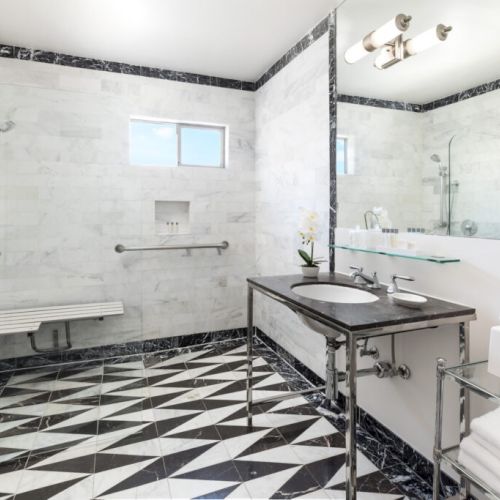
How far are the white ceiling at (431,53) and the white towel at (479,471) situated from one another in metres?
1.35

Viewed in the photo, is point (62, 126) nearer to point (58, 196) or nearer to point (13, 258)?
point (58, 196)

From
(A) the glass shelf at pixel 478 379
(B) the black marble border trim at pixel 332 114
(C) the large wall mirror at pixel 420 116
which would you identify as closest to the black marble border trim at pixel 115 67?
(B) the black marble border trim at pixel 332 114

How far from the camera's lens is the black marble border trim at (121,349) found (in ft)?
10.0

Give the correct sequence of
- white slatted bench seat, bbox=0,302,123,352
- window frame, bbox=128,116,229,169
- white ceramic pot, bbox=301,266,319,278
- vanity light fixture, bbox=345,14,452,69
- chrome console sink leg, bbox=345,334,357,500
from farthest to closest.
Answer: window frame, bbox=128,116,229,169, white slatted bench seat, bbox=0,302,123,352, white ceramic pot, bbox=301,266,319,278, vanity light fixture, bbox=345,14,452,69, chrome console sink leg, bbox=345,334,357,500

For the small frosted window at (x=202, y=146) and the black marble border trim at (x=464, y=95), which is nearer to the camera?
the black marble border trim at (x=464, y=95)

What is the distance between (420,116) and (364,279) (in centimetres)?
84

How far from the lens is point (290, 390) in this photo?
2654 mm

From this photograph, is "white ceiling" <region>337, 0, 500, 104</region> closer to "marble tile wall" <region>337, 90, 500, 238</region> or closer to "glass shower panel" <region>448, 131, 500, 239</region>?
"marble tile wall" <region>337, 90, 500, 238</region>

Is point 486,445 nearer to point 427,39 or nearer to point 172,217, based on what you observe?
point 427,39

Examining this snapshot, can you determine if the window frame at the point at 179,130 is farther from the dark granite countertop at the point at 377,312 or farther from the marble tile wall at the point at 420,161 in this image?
the dark granite countertop at the point at 377,312

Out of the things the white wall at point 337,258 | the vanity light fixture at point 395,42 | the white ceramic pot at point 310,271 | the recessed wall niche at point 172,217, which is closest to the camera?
the white wall at point 337,258

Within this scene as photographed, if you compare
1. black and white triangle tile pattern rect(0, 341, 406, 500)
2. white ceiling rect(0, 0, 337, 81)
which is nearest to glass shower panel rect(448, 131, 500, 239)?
black and white triangle tile pattern rect(0, 341, 406, 500)

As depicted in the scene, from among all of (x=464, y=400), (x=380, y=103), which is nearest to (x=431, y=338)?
(x=464, y=400)

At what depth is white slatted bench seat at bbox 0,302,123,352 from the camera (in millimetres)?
2691
